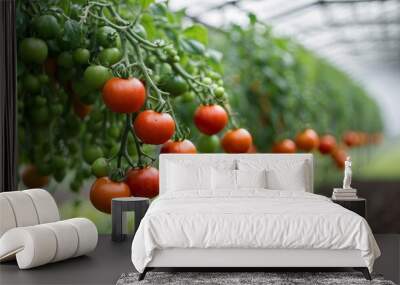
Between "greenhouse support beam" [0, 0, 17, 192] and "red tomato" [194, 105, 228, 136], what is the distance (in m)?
1.28

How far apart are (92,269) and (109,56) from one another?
1216 mm

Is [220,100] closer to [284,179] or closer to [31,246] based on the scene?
[284,179]

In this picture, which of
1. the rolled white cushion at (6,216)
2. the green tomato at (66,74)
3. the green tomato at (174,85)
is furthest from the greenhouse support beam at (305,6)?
the rolled white cushion at (6,216)

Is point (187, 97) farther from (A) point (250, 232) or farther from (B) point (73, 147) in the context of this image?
(A) point (250, 232)

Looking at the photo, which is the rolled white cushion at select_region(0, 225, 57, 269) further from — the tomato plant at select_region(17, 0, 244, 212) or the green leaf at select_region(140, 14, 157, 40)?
the green leaf at select_region(140, 14, 157, 40)

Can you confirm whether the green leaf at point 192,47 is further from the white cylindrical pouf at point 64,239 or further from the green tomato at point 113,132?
the white cylindrical pouf at point 64,239

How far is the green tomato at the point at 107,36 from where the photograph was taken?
4426mm

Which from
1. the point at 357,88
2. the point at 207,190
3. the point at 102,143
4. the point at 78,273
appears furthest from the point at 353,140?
the point at 78,273

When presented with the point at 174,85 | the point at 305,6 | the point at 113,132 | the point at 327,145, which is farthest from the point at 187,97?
the point at 305,6

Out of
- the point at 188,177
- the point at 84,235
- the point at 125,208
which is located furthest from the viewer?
the point at 188,177

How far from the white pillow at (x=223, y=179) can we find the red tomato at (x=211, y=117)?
0.44 m

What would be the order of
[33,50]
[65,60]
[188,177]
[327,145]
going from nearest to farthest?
[33,50] < [65,60] < [188,177] < [327,145]

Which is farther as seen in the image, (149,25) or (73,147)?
(149,25)

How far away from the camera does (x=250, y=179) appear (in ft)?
16.6
